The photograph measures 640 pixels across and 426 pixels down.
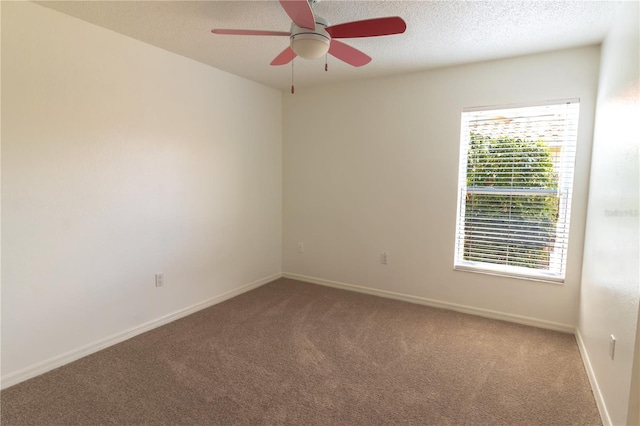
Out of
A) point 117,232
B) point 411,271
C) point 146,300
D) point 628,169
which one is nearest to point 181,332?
point 146,300

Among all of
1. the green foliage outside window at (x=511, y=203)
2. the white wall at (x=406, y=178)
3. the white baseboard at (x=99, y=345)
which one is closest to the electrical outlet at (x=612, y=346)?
the white wall at (x=406, y=178)

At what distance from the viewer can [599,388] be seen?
6.70 ft

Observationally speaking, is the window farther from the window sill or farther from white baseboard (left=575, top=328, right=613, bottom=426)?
white baseboard (left=575, top=328, right=613, bottom=426)

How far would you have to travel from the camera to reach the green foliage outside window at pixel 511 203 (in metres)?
3.04

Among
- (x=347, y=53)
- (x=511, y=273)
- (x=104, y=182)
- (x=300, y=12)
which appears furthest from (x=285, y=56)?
(x=511, y=273)

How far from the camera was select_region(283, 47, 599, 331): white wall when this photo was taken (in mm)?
2955

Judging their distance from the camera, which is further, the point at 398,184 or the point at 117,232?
the point at 398,184

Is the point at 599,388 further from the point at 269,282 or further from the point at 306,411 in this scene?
the point at 269,282

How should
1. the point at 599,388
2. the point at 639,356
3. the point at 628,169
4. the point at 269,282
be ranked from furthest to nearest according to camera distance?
the point at 269,282 < the point at 599,388 < the point at 628,169 < the point at 639,356

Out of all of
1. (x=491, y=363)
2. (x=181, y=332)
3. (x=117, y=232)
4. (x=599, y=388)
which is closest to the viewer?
(x=599, y=388)

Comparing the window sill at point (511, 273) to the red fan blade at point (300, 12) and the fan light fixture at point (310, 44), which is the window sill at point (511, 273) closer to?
the fan light fixture at point (310, 44)

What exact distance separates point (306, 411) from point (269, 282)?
2.45 m

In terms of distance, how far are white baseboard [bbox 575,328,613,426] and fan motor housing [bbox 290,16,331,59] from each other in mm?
2526

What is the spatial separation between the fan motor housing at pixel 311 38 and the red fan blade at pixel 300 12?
0.04 m
